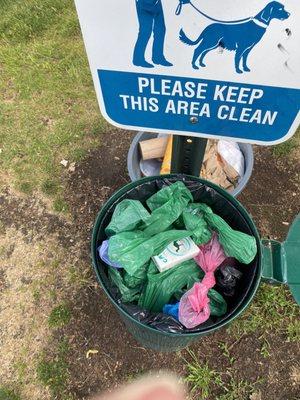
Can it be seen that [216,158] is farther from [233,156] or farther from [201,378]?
[201,378]

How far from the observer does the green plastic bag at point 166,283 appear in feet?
4.68

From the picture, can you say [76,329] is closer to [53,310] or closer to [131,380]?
[53,310]

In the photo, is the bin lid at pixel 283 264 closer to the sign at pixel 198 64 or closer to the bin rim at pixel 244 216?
the bin rim at pixel 244 216

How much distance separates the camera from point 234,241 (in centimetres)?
140

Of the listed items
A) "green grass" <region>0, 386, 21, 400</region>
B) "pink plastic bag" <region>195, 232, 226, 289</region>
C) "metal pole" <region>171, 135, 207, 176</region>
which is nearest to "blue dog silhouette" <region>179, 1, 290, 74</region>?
"metal pole" <region>171, 135, 207, 176</region>

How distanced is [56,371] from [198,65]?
5.12ft

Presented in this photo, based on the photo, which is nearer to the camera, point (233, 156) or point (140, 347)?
point (140, 347)

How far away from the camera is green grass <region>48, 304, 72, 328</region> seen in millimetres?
1974

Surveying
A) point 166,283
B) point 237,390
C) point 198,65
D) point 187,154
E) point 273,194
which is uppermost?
point 198,65

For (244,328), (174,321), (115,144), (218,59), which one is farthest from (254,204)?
(218,59)

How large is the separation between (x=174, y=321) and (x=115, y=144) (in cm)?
144

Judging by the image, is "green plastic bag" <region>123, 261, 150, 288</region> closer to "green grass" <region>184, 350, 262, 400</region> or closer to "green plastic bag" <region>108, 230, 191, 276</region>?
"green plastic bag" <region>108, 230, 191, 276</region>

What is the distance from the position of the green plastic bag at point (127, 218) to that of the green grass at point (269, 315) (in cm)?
86

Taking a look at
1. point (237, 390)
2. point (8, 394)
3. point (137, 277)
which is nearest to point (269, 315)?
point (237, 390)
